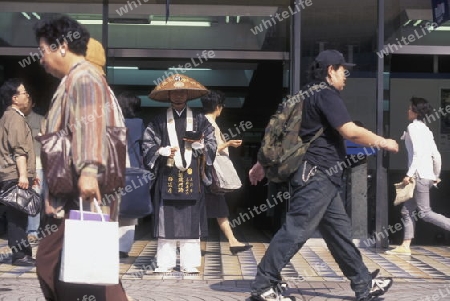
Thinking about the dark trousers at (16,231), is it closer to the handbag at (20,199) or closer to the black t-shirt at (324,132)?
the handbag at (20,199)

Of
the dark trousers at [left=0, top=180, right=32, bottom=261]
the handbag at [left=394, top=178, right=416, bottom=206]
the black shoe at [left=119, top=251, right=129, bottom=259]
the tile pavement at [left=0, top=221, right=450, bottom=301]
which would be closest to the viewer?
the tile pavement at [left=0, top=221, right=450, bottom=301]

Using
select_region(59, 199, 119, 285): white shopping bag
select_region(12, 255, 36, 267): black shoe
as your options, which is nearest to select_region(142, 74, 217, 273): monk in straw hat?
select_region(12, 255, 36, 267): black shoe

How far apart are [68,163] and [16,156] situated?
3638 millimetres

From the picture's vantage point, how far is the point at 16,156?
22.6 feet

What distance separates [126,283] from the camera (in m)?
6.21

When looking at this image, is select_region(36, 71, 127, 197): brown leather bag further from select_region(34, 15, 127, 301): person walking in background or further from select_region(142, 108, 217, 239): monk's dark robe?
select_region(142, 108, 217, 239): monk's dark robe

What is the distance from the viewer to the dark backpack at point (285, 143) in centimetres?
519

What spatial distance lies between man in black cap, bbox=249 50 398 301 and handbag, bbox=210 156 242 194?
7.14 ft

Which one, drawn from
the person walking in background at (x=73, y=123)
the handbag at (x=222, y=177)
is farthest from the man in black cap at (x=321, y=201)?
the handbag at (x=222, y=177)

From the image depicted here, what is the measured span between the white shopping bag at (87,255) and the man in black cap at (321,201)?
2.09 m

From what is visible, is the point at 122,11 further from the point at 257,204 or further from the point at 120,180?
the point at 120,180

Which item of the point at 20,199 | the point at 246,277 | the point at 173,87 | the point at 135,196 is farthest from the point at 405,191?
the point at 135,196

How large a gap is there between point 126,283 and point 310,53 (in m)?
3.79

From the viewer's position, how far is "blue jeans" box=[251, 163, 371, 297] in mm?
5184
